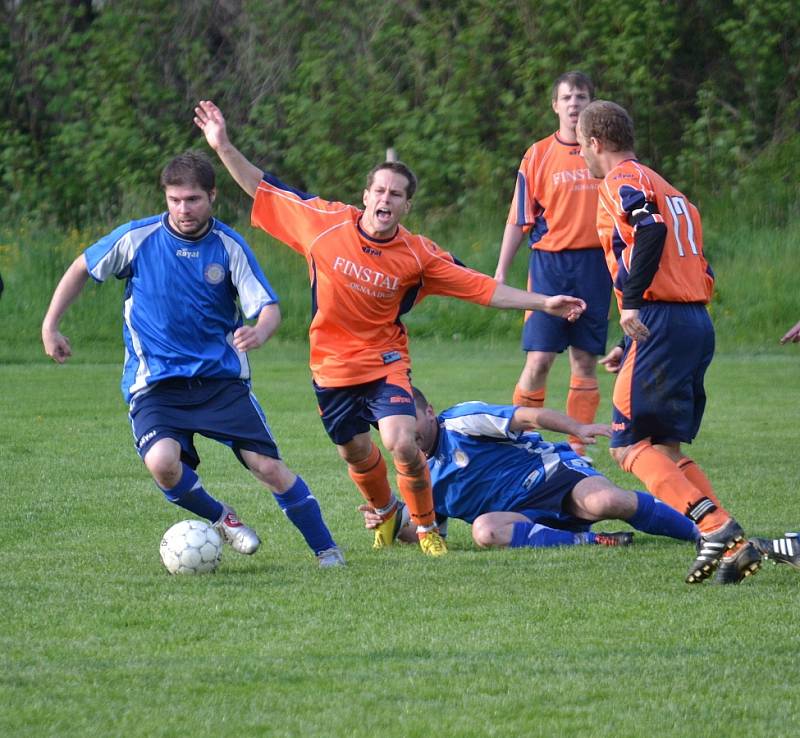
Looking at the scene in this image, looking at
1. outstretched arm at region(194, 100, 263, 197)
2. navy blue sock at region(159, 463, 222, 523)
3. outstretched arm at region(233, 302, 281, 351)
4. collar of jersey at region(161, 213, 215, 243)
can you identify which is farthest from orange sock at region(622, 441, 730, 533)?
outstretched arm at region(194, 100, 263, 197)

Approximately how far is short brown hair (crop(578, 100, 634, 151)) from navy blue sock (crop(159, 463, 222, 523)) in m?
2.05

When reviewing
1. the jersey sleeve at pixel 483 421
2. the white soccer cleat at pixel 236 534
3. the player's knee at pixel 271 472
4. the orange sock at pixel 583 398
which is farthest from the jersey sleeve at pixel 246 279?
the orange sock at pixel 583 398

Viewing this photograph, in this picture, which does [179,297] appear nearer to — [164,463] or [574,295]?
[164,463]

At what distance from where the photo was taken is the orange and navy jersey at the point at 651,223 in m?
5.51

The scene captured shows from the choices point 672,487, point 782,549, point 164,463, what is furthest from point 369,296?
point 782,549

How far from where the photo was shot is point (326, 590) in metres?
5.31

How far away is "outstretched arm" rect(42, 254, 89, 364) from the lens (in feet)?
19.2

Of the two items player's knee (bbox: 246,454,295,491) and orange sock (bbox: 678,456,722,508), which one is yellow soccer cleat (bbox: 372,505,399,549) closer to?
player's knee (bbox: 246,454,295,491)

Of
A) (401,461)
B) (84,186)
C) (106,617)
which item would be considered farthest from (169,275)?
(84,186)

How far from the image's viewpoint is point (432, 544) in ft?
20.5

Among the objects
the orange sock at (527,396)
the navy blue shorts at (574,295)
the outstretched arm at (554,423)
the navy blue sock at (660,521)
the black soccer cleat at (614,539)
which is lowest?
the black soccer cleat at (614,539)

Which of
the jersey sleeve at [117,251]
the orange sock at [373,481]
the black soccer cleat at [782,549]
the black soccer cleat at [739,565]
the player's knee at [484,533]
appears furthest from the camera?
the orange sock at [373,481]

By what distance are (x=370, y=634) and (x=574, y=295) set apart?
13.9ft

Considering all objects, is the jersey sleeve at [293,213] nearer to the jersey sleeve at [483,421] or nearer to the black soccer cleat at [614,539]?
the jersey sleeve at [483,421]
